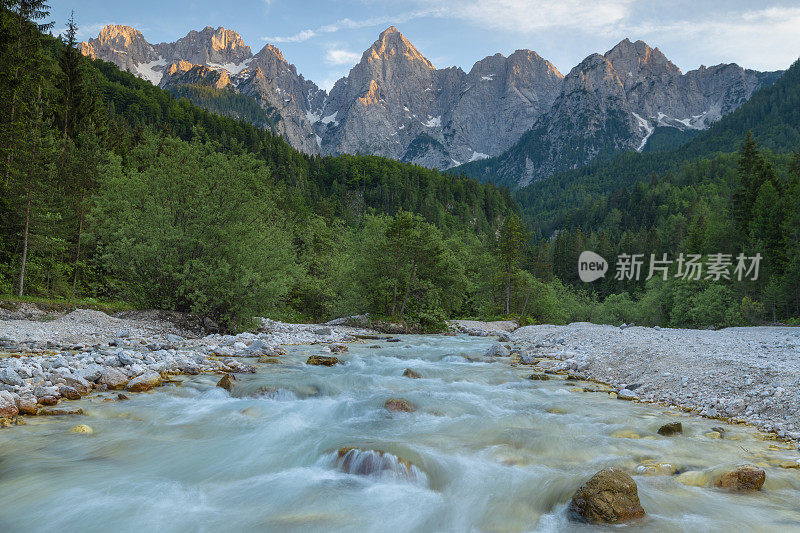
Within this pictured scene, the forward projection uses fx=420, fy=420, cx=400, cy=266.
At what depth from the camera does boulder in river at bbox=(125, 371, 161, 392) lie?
11.1 metres

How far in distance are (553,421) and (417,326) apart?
24641 mm

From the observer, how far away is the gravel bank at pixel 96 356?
9.44 m

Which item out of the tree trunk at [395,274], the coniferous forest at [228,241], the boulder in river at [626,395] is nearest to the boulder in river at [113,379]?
the coniferous forest at [228,241]

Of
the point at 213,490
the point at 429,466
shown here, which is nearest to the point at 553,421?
the point at 429,466

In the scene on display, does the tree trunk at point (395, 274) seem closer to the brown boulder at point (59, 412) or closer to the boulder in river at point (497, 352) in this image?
the boulder in river at point (497, 352)

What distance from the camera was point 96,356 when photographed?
12602 mm

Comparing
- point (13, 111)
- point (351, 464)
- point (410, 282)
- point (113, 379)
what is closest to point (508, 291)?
point (410, 282)

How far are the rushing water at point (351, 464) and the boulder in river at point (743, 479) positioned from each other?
15cm

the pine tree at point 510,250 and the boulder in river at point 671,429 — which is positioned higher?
the pine tree at point 510,250

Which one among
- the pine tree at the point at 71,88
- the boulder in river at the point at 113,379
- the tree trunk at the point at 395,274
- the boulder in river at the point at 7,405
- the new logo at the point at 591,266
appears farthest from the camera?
the new logo at the point at 591,266

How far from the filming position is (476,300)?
56594 millimetres

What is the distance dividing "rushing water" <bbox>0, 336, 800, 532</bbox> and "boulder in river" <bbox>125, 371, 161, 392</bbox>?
0.35m

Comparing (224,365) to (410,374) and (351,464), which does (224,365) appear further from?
(351,464)

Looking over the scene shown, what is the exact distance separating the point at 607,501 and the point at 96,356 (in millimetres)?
13791
